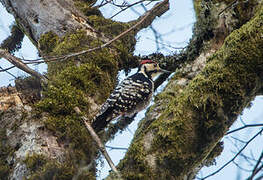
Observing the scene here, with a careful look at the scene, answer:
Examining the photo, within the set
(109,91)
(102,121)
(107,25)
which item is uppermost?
(107,25)

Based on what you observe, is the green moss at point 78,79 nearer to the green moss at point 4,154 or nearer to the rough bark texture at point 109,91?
the rough bark texture at point 109,91

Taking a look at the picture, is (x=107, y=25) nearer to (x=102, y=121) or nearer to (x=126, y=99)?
(x=126, y=99)

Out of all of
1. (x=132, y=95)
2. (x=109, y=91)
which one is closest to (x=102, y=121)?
(x=109, y=91)

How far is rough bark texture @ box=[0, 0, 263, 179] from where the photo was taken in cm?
225

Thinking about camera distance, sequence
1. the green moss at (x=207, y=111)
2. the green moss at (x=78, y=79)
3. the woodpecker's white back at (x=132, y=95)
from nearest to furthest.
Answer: the green moss at (x=207, y=111) < the green moss at (x=78, y=79) < the woodpecker's white back at (x=132, y=95)

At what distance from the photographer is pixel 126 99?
12.9 ft

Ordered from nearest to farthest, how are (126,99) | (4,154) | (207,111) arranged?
1. (207,111)
2. (4,154)
3. (126,99)

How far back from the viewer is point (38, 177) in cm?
234

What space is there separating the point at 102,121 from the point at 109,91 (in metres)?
0.33

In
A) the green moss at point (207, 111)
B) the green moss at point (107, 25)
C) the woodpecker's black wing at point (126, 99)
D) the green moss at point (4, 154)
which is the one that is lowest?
the green moss at point (207, 111)

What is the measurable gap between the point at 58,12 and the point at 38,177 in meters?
2.18

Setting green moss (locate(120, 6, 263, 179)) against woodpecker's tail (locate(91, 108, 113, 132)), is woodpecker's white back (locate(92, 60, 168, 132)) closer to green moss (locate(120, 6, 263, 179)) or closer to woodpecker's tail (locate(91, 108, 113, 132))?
woodpecker's tail (locate(91, 108, 113, 132))

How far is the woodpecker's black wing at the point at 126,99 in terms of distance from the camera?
3332 millimetres

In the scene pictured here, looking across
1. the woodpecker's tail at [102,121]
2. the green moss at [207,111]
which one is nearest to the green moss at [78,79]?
the woodpecker's tail at [102,121]
